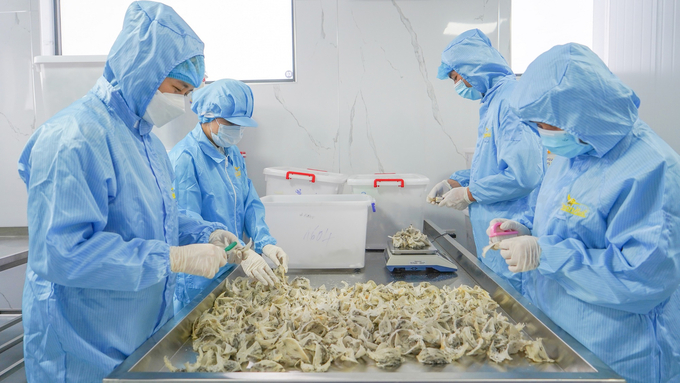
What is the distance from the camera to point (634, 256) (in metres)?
1.20

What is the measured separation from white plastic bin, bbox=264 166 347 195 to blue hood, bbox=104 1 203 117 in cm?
179

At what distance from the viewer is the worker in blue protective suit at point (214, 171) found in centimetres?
211

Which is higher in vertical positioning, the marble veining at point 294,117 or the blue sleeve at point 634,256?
the marble veining at point 294,117

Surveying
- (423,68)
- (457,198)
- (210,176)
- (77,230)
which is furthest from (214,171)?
(423,68)

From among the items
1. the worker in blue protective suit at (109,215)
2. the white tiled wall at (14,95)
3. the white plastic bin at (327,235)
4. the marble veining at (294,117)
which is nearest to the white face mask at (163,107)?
the worker in blue protective suit at (109,215)

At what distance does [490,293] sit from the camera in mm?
1750

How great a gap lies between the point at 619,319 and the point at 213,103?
1.94m

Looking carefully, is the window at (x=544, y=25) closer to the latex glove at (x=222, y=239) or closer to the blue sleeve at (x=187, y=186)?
the blue sleeve at (x=187, y=186)

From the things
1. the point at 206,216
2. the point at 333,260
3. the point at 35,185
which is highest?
the point at 35,185

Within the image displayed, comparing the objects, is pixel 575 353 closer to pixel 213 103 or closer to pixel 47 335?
pixel 47 335

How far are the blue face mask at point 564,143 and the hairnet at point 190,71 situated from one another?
47.3 inches

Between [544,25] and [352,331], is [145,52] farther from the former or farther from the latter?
[544,25]

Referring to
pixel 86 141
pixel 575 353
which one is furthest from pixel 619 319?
pixel 86 141

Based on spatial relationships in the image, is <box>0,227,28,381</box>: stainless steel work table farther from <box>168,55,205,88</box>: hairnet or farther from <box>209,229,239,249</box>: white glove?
<box>168,55,205,88</box>: hairnet
